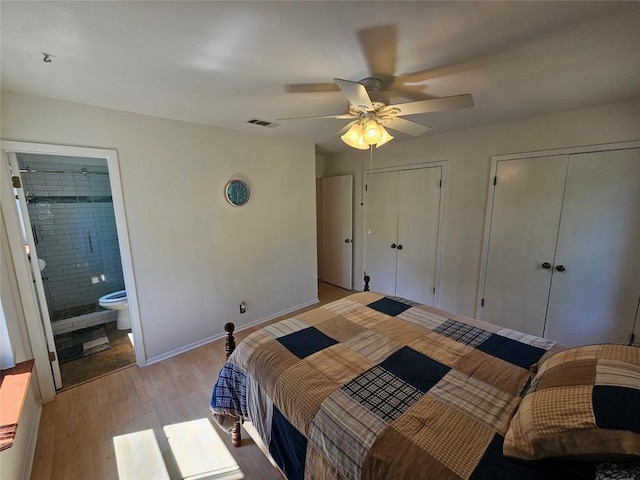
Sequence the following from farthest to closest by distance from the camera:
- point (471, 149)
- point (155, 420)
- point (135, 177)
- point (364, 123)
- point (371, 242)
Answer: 1. point (371, 242)
2. point (471, 149)
3. point (135, 177)
4. point (155, 420)
5. point (364, 123)

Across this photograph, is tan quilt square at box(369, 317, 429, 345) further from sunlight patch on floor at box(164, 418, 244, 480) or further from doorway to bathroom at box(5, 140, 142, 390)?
doorway to bathroom at box(5, 140, 142, 390)

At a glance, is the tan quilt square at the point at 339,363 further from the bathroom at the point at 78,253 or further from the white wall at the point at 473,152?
the bathroom at the point at 78,253

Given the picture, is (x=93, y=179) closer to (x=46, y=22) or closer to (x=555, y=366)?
(x=46, y=22)

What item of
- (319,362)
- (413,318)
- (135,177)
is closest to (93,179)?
(135,177)

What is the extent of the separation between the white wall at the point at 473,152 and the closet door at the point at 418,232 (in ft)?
0.44

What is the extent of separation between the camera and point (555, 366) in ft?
3.68

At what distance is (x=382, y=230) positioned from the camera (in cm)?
377

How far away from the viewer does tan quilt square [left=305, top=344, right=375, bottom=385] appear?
1.29 metres

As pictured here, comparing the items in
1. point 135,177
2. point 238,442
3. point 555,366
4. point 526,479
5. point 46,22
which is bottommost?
point 238,442

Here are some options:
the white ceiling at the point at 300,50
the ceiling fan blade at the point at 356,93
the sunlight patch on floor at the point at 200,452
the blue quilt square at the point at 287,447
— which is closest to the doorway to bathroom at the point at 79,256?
the sunlight patch on floor at the point at 200,452

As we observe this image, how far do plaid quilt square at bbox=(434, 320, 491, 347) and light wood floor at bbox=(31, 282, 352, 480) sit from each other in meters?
1.32

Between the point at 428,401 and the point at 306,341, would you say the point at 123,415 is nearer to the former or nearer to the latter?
the point at 306,341

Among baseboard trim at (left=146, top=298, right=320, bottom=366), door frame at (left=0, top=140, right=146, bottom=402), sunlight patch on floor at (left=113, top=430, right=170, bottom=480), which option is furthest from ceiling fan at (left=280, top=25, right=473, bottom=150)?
baseboard trim at (left=146, top=298, right=320, bottom=366)

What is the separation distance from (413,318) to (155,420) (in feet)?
6.48
